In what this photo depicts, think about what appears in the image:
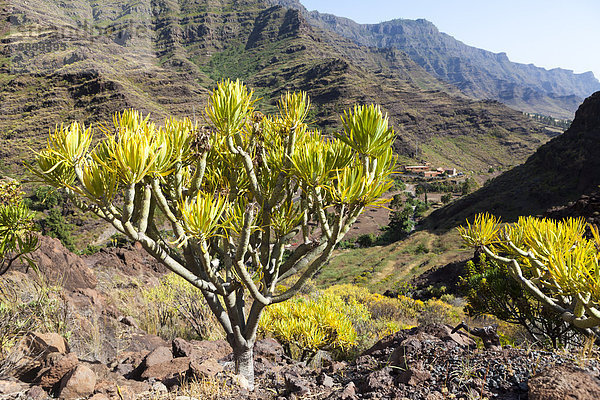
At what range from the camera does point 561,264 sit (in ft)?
6.52

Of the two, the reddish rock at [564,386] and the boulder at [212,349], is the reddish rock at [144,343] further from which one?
the reddish rock at [564,386]

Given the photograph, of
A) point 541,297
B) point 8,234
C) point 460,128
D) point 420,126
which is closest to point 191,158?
point 8,234

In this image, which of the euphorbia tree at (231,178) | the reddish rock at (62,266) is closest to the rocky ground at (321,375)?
the euphorbia tree at (231,178)

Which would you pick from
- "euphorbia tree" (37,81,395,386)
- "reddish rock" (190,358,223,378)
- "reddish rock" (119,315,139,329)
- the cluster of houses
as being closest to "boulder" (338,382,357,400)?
"euphorbia tree" (37,81,395,386)

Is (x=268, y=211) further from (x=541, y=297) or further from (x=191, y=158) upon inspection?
(x=541, y=297)

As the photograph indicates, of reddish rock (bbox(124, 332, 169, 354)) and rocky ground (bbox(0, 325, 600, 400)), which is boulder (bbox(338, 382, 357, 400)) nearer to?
rocky ground (bbox(0, 325, 600, 400))

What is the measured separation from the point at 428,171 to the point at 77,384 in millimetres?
99786

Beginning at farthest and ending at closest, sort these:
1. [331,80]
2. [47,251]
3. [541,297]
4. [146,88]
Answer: [331,80] < [146,88] < [47,251] < [541,297]

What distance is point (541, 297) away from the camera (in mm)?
Answer: 2430

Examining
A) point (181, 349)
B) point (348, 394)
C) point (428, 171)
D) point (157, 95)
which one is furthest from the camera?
point (157, 95)

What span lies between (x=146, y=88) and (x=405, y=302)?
13478 cm

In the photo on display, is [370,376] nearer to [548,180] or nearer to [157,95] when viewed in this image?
[548,180]

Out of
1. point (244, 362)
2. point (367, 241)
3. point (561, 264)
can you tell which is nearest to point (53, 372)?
point (244, 362)

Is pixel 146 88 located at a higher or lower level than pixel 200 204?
higher
